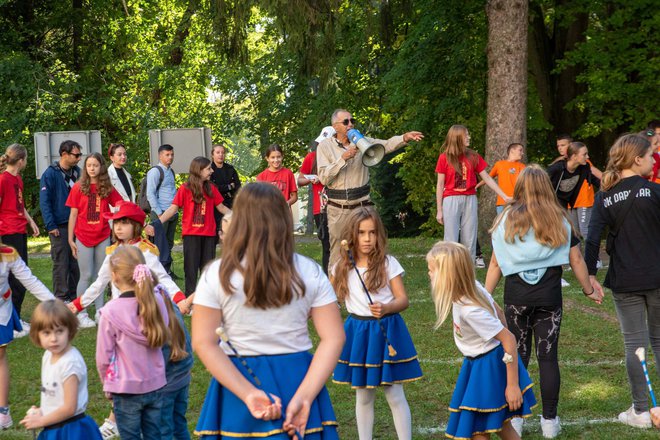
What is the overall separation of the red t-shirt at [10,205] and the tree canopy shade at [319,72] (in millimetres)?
4320

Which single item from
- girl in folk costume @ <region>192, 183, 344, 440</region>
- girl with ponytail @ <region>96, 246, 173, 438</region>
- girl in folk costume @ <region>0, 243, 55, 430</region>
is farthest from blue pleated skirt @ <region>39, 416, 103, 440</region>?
girl in folk costume @ <region>0, 243, 55, 430</region>

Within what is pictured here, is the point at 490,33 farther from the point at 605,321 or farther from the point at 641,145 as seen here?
the point at 641,145

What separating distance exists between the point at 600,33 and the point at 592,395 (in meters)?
13.0

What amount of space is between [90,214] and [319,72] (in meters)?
4.67

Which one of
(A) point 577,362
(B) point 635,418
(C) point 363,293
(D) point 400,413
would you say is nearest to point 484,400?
(D) point 400,413

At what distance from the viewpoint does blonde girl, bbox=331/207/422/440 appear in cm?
575

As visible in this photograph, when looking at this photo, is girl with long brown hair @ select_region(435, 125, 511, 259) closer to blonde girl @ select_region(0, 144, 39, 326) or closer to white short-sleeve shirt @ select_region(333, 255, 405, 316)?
blonde girl @ select_region(0, 144, 39, 326)

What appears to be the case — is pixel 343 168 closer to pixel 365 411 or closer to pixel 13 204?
pixel 13 204

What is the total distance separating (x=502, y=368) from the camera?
204 inches

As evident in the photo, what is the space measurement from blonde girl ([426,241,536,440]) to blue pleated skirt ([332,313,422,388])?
620mm

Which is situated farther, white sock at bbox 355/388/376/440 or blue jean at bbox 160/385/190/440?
white sock at bbox 355/388/376/440

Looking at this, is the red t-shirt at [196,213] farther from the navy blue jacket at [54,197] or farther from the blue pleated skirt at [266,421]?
the blue pleated skirt at [266,421]

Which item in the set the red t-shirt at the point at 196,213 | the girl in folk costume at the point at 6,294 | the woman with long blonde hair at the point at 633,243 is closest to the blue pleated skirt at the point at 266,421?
the girl in folk costume at the point at 6,294

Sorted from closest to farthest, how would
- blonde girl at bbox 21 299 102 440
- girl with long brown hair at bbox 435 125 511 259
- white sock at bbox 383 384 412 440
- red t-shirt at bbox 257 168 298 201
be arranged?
blonde girl at bbox 21 299 102 440
white sock at bbox 383 384 412 440
girl with long brown hair at bbox 435 125 511 259
red t-shirt at bbox 257 168 298 201
